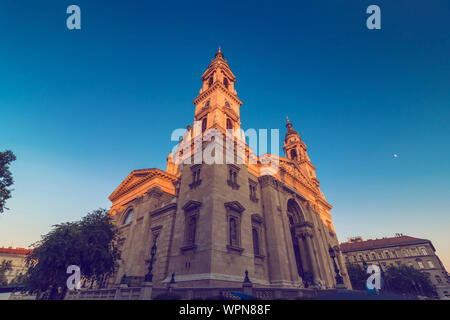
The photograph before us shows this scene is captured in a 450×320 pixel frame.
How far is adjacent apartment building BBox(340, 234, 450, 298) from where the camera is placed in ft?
172

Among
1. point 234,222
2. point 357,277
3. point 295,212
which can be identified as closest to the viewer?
point 234,222

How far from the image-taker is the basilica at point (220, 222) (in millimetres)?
18125

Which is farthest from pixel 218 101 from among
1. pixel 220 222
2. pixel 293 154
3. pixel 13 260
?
pixel 13 260

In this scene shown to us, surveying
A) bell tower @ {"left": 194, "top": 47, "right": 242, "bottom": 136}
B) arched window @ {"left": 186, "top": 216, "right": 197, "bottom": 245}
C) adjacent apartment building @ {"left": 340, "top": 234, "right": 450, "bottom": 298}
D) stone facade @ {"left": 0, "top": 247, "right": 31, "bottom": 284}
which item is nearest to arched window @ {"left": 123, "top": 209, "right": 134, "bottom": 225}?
arched window @ {"left": 186, "top": 216, "right": 197, "bottom": 245}

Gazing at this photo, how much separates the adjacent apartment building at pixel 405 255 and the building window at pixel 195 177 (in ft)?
166

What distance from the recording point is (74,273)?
1941 cm

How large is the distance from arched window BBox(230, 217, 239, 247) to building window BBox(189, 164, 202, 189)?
16.6 feet

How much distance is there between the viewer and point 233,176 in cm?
2352

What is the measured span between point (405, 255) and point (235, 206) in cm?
6348

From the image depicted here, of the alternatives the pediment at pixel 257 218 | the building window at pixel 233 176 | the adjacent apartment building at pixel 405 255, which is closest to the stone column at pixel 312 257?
the pediment at pixel 257 218

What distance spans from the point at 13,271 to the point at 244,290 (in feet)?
259

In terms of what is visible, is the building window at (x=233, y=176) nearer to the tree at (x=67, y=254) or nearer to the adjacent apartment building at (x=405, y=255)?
the tree at (x=67, y=254)

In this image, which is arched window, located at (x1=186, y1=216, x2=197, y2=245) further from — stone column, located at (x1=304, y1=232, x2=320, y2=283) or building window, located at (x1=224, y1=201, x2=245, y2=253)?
stone column, located at (x1=304, y1=232, x2=320, y2=283)

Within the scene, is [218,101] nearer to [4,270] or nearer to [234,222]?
[234,222]
